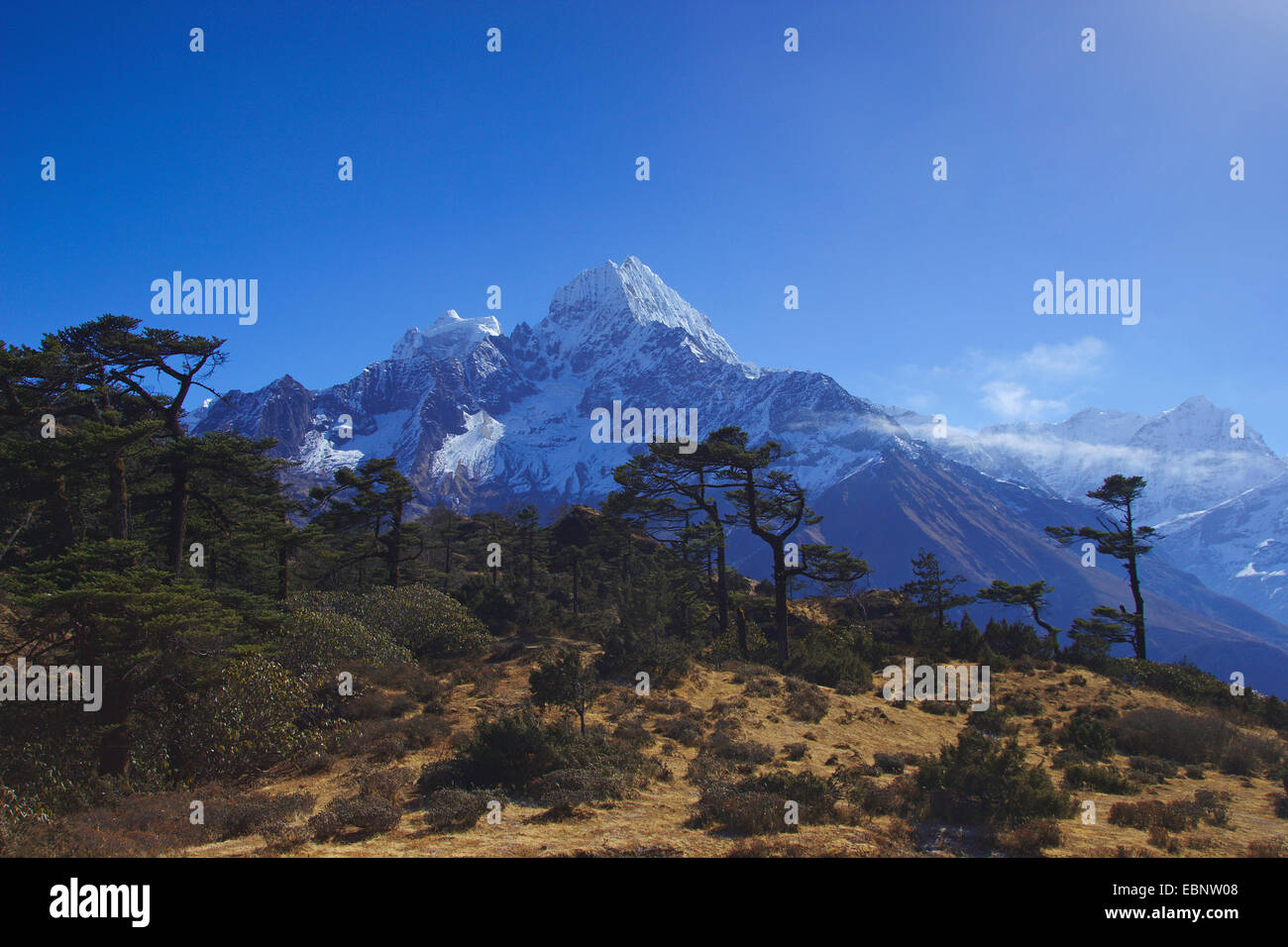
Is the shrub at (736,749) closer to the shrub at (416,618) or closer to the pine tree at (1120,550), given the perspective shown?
the shrub at (416,618)

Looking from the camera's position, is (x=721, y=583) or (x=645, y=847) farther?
(x=721, y=583)

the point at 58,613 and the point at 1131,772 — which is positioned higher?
the point at 58,613

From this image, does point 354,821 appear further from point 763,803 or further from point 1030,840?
point 1030,840

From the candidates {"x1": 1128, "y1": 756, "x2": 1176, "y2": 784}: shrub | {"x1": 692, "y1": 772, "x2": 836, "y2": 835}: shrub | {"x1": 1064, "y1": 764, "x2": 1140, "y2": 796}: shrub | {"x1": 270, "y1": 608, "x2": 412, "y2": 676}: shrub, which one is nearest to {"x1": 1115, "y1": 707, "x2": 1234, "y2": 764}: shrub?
{"x1": 1128, "y1": 756, "x2": 1176, "y2": 784}: shrub

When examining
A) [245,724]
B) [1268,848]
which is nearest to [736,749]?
[1268,848]
